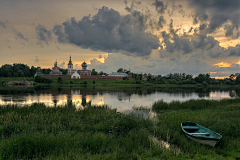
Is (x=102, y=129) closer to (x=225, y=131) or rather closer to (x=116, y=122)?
(x=116, y=122)

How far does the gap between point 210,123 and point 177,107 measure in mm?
8657

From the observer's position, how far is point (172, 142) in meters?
9.67

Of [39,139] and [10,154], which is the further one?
[39,139]

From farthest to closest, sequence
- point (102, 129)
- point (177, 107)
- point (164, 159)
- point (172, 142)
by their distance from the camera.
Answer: point (177, 107), point (102, 129), point (172, 142), point (164, 159)

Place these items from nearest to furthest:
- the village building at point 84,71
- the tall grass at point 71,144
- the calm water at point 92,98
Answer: the tall grass at point 71,144 → the calm water at point 92,98 → the village building at point 84,71

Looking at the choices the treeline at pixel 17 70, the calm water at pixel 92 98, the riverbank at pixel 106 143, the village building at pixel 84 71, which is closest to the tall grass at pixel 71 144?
the riverbank at pixel 106 143

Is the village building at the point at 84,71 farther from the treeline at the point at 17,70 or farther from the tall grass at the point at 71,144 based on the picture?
the tall grass at the point at 71,144

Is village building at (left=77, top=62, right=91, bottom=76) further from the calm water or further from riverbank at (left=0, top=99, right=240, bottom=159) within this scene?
riverbank at (left=0, top=99, right=240, bottom=159)

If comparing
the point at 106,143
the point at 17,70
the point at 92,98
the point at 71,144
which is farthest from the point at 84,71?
the point at 71,144

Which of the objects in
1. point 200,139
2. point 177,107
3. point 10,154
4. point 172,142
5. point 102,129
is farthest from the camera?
point 177,107

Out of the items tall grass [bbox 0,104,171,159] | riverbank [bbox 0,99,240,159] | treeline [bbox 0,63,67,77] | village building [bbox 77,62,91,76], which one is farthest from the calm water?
treeline [bbox 0,63,67,77]

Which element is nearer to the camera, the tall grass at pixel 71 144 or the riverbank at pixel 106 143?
the tall grass at pixel 71 144

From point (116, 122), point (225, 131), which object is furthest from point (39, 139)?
point (225, 131)

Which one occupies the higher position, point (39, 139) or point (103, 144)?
point (39, 139)
